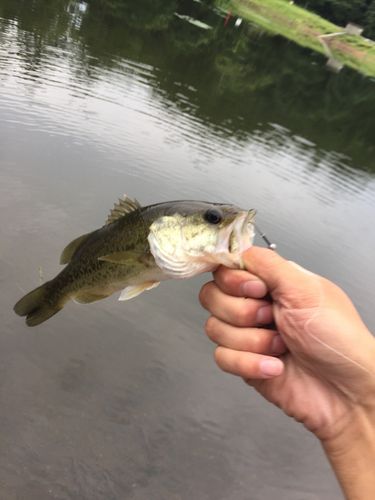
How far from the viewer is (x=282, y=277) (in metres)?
1.89

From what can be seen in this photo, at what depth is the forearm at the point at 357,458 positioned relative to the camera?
6.05 ft

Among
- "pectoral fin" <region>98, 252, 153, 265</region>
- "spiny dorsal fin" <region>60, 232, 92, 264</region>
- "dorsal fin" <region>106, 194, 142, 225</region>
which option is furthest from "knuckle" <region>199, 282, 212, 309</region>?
"spiny dorsal fin" <region>60, 232, 92, 264</region>

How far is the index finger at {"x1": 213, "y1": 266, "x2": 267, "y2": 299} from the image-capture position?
1.98 metres

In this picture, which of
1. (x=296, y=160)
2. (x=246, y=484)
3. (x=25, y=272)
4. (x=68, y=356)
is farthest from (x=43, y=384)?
(x=296, y=160)

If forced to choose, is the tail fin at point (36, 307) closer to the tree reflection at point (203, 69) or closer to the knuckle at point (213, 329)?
the knuckle at point (213, 329)

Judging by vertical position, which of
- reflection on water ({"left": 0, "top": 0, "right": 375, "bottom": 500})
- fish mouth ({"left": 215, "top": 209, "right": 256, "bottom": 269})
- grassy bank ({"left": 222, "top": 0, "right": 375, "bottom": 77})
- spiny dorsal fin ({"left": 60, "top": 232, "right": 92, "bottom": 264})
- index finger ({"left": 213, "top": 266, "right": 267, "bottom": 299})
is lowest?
reflection on water ({"left": 0, "top": 0, "right": 375, "bottom": 500})

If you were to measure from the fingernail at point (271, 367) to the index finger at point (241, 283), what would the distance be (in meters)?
0.39

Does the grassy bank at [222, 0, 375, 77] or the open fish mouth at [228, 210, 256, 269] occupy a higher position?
the grassy bank at [222, 0, 375, 77]

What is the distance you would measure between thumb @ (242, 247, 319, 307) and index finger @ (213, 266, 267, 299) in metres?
0.04

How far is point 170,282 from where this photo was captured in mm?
5840

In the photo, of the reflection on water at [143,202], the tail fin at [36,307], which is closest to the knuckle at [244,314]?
the tail fin at [36,307]

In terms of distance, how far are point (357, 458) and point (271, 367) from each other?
778mm

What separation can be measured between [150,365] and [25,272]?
2.37 meters

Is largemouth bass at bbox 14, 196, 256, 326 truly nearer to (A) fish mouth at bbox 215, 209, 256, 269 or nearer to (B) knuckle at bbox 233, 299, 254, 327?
(A) fish mouth at bbox 215, 209, 256, 269
